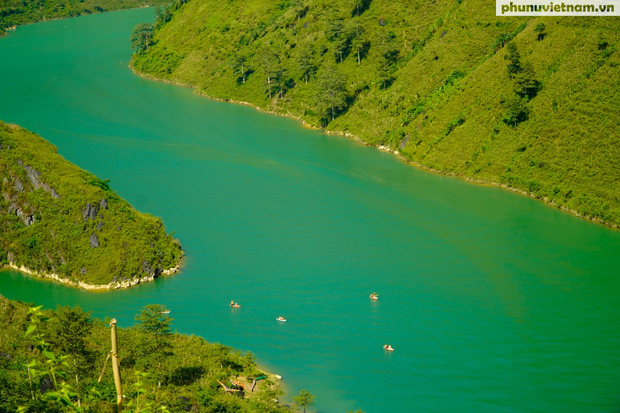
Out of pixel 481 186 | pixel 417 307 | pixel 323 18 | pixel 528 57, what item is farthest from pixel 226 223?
pixel 323 18

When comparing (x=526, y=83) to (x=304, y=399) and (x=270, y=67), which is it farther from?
(x=304, y=399)

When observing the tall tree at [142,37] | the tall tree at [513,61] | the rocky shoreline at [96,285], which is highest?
the tall tree at [142,37]

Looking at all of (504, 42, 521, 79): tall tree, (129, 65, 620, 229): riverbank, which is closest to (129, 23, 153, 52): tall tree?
(129, 65, 620, 229): riverbank

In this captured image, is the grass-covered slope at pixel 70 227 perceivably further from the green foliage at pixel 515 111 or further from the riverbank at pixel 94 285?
the green foliage at pixel 515 111

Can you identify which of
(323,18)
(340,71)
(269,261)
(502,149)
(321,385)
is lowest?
(321,385)

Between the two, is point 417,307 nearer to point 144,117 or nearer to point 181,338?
point 181,338

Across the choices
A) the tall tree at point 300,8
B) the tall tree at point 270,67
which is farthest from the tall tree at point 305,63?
the tall tree at point 300,8

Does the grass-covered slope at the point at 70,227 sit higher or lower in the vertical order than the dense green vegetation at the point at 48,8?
lower
